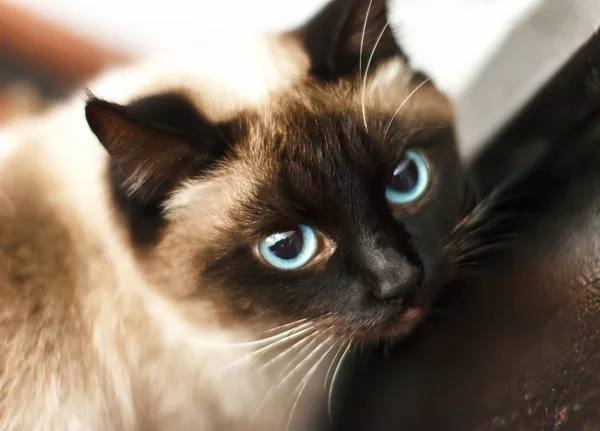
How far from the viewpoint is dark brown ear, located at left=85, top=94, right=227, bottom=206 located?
0.65 m

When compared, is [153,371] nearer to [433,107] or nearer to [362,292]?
[362,292]

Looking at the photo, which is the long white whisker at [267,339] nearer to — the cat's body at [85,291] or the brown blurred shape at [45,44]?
the cat's body at [85,291]

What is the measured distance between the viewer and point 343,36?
0.78m

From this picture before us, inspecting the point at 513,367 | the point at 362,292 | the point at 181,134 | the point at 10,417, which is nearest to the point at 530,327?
the point at 513,367

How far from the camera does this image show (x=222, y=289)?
0.80m

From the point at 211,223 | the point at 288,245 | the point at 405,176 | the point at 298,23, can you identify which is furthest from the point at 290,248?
the point at 298,23

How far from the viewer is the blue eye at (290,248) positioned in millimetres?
767

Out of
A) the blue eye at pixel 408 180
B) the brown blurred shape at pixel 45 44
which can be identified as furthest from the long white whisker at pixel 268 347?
the brown blurred shape at pixel 45 44

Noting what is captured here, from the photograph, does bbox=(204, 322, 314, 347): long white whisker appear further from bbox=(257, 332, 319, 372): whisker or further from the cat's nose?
the cat's nose

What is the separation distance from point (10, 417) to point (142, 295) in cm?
25

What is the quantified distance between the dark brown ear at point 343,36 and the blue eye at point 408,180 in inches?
6.3

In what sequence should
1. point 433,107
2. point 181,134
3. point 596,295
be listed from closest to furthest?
point 181,134
point 596,295
point 433,107

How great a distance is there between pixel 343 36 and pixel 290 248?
321mm

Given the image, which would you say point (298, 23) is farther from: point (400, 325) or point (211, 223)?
point (400, 325)
